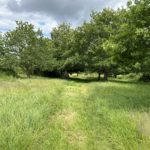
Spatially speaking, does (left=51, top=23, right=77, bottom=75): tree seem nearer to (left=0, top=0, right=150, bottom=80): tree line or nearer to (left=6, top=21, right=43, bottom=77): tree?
(left=0, top=0, right=150, bottom=80): tree line

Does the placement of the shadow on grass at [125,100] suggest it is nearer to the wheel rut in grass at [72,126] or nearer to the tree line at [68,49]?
the wheel rut in grass at [72,126]

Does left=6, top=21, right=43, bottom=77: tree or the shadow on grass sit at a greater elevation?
left=6, top=21, right=43, bottom=77: tree

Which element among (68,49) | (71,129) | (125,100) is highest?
(68,49)

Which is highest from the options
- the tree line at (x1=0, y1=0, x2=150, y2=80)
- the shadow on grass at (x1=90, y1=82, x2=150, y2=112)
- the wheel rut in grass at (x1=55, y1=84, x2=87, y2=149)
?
the tree line at (x1=0, y1=0, x2=150, y2=80)

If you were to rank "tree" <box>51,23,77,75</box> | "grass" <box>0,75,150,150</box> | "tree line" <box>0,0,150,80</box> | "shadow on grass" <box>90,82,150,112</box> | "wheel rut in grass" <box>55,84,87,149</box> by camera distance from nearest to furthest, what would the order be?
"grass" <box>0,75,150,150</box> → "wheel rut in grass" <box>55,84,87,149</box> → "shadow on grass" <box>90,82,150,112</box> → "tree line" <box>0,0,150,80</box> → "tree" <box>51,23,77,75</box>

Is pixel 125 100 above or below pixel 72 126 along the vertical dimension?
above

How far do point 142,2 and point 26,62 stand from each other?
31769mm

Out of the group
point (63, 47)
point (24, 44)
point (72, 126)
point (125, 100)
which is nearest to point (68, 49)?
point (63, 47)

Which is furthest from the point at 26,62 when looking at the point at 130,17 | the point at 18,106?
the point at 18,106

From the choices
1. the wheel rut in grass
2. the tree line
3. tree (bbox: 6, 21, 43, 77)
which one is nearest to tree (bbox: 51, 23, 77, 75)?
the tree line

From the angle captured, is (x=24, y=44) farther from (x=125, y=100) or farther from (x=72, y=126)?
(x=72, y=126)

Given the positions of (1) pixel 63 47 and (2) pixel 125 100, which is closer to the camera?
(2) pixel 125 100

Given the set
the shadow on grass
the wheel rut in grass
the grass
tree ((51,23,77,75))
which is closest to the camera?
the grass

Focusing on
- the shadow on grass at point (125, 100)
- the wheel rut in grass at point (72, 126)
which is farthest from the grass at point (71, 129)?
→ the shadow on grass at point (125, 100)
